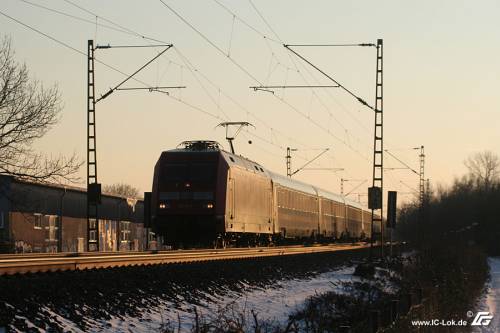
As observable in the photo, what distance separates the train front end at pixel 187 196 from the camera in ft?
101

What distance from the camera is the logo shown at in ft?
69.9

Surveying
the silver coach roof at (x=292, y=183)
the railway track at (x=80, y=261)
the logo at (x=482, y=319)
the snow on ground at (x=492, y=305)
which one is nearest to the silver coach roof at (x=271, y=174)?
the silver coach roof at (x=292, y=183)

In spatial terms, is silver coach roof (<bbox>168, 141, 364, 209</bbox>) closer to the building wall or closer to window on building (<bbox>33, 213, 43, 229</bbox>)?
the building wall

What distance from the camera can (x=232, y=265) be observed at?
2361 cm

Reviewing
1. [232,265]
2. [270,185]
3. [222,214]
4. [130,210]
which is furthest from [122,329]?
[130,210]

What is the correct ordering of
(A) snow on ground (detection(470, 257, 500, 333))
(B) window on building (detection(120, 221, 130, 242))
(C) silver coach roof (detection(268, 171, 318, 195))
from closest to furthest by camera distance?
(A) snow on ground (detection(470, 257, 500, 333)), (C) silver coach roof (detection(268, 171, 318, 195)), (B) window on building (detection(120, 221, 130, 242))

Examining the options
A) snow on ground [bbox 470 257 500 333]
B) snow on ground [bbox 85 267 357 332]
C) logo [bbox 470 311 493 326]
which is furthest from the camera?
logo [bbox 470 311 493 326]

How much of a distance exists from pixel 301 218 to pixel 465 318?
84.4ft

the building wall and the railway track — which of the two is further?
the building wall

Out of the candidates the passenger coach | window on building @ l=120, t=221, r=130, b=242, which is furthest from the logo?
window on building @ l=120, t=221, r=130, b=242

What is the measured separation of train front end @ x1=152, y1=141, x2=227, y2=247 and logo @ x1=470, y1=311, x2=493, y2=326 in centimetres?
979

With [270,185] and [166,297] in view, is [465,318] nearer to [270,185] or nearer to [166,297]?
[166,297]

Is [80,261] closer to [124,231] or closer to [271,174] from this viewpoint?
[271,174]

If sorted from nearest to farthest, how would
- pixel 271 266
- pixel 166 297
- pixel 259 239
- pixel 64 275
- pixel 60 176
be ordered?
1. pixel 64 275
2. pixel 166 297
3. pixel 271 266
4. pixel 60 176
5. pixel 259 239
